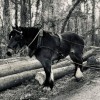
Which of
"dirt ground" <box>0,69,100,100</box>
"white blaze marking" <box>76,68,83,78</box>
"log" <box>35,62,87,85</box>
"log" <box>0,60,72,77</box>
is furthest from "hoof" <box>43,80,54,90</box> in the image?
"log" <box>0,60,72,77</box>

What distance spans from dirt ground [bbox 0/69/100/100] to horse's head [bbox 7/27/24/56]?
1.46 m

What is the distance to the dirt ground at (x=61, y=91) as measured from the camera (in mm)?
6840

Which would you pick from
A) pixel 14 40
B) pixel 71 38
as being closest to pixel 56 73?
pixel 71 38

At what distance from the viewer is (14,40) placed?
6875 mm

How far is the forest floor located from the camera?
6.84m

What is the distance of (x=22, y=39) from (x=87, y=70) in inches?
197

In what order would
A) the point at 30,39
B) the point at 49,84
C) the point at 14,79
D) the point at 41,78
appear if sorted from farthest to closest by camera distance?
the point at 14,79 < the point at 41,78 < the point at 49,84 < the point at 30,39

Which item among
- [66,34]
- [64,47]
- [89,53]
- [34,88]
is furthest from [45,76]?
[89,53]

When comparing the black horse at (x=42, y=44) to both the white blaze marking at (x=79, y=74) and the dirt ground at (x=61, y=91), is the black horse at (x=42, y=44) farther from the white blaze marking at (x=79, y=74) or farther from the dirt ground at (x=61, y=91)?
the white blaze marking at (x=79, y=74)

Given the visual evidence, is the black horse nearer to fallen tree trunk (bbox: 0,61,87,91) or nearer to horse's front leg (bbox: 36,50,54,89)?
horse's front leg (bbox: 36,50,54,89)

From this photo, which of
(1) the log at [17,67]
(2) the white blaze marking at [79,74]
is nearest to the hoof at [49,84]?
(2) the white blaze marking at [79,74]

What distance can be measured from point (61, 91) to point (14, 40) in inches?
91.4

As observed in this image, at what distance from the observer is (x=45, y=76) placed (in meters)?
8.02

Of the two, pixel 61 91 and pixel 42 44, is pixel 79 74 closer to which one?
pixel 61 91
